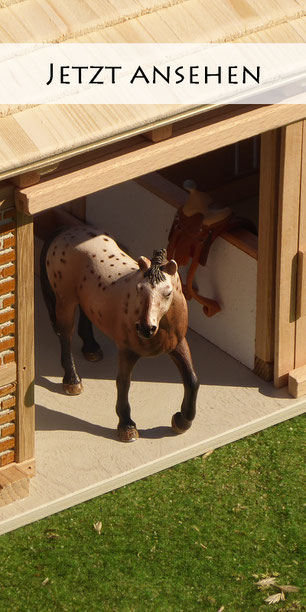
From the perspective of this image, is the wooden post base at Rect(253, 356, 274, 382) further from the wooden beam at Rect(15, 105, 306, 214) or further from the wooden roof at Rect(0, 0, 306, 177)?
the wooden roof at Rect(0, 0, 306, 177)

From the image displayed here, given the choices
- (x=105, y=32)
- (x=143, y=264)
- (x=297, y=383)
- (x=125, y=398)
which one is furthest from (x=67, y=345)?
(x=105, y=32)

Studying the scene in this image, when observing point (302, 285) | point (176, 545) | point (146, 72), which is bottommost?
point (176, 545)

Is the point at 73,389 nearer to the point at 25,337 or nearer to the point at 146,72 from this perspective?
the point at 25,337

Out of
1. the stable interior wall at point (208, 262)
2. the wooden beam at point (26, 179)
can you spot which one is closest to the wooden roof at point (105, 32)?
the wooden beam at point (26, 179)

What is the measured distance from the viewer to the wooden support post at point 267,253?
Answer: 10.4m

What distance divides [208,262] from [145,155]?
2.52 metres

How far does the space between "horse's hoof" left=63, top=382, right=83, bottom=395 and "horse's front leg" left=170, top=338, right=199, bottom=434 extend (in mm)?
950

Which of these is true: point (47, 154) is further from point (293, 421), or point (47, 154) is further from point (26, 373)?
point (293, 421)

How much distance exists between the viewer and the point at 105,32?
9164 mm

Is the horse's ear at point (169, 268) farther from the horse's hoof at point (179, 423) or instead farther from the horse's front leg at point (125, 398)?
the horse's hoof at point (179, 423)

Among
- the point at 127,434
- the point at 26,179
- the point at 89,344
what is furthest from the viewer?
the point at 89,344

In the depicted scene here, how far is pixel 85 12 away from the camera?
30.2 ft

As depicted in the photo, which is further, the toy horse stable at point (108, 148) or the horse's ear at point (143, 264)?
the horse's ear at point (143, 264)

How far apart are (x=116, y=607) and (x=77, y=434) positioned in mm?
1889
